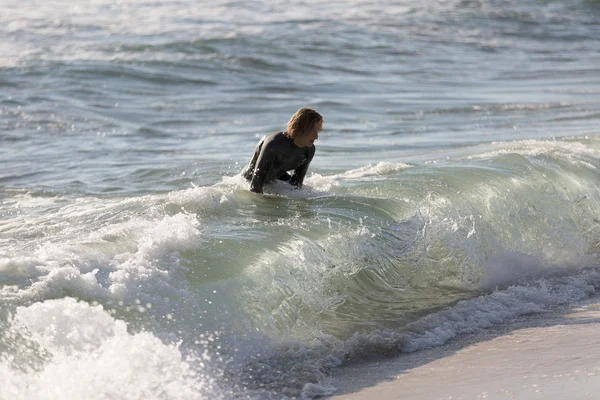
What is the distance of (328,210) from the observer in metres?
8.84

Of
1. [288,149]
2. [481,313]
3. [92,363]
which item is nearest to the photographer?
[92,363]

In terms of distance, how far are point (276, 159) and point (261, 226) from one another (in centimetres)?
104

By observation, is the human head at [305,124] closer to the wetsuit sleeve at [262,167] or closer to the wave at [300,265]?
the wetsuit sleeve at [262,167]

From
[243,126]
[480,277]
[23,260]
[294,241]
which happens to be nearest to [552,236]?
[480,277]

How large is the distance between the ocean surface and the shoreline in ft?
0.65

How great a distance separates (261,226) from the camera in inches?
327

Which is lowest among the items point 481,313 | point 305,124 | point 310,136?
point 481,313

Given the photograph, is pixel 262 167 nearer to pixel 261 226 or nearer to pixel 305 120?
pixel 305 120

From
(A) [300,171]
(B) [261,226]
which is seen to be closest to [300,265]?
(B) [261,226]

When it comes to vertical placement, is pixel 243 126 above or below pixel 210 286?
below

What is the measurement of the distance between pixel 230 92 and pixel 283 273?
44.9ft

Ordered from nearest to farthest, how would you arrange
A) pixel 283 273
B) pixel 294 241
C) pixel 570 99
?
pixel 283 273 < pixel 294 241 < pixel 570 99

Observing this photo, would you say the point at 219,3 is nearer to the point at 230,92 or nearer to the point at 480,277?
the point at 230,92

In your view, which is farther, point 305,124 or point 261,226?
point 305,124
